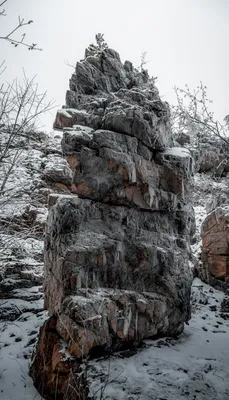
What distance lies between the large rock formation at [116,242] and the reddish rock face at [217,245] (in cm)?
239

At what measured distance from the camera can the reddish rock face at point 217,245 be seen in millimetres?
8734

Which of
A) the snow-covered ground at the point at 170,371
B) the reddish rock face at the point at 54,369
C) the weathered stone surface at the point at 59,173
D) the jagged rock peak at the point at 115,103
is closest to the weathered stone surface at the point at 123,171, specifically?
the jagged rock peak at the point at 115,103

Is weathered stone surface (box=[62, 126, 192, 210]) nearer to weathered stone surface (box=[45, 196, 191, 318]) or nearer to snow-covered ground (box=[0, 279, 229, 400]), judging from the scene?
weathered stone surface (box=[45, 196, 191, 318])

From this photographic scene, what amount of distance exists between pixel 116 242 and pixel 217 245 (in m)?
4.91

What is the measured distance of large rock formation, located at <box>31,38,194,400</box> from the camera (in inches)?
191

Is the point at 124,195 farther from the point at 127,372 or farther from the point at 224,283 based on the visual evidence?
the point at 224,283

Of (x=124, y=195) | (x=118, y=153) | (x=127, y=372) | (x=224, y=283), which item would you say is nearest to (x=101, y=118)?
(x=118, y=153)

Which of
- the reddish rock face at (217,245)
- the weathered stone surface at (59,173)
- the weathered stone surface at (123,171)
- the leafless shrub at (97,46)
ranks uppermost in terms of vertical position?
the leafless shrub at (97,46)

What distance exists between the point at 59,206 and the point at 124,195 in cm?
169

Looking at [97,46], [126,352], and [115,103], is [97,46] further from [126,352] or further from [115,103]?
[126,352]

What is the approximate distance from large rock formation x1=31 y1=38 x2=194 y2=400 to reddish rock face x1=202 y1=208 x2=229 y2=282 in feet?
7.85

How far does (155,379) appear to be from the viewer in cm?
443

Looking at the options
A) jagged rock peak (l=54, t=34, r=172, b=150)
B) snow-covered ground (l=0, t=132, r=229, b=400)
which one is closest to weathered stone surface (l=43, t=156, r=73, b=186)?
jagged rock peak (l=54, t=34, r=172, b=150)

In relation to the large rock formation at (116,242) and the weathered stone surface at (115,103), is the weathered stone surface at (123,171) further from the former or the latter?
the weathered stone surface at (115,103)
